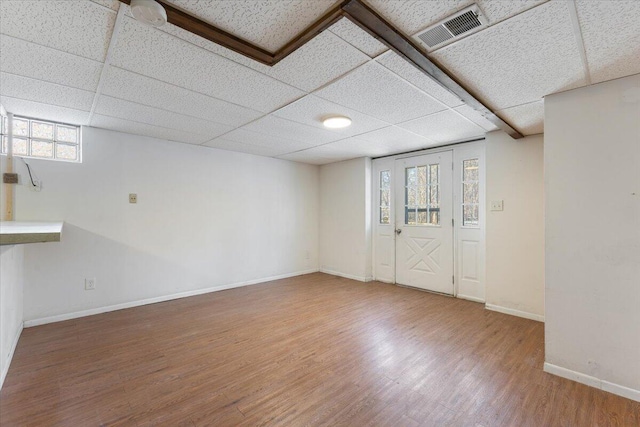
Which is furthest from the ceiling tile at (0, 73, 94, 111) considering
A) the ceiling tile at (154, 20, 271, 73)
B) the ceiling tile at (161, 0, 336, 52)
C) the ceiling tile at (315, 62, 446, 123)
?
the ceiling tile at (315, 62, 446, 123)

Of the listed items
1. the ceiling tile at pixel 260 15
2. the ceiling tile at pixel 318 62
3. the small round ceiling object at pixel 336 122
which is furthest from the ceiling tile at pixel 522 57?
the small round ceiling object at pixel 336 122

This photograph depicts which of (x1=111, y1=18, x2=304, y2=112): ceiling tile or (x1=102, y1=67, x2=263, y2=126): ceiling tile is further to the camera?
(x1=102, y1=67, x2=263, y2=126): ceiling tile

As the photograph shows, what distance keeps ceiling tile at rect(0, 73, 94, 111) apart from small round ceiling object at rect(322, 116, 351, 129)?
219cm

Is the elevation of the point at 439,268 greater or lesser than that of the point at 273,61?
lesser

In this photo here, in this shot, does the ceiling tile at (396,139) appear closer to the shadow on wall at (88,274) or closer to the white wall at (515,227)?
the white wall at (515,227)

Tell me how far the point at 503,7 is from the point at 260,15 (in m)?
1.24

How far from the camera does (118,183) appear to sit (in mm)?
3670

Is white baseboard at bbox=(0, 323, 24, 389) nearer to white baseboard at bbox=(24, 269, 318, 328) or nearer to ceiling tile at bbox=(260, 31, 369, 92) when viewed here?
white baseboard at bbox=(24, 269, 318, 328)

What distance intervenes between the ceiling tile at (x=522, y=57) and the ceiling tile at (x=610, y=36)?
67 mm

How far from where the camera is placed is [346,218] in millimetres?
5586

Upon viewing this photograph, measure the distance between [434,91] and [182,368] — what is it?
312 centimetres

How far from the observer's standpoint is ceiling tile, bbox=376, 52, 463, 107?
6.26ft

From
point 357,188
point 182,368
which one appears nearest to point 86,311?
point 182,368

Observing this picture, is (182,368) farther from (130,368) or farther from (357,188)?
(357,188)
